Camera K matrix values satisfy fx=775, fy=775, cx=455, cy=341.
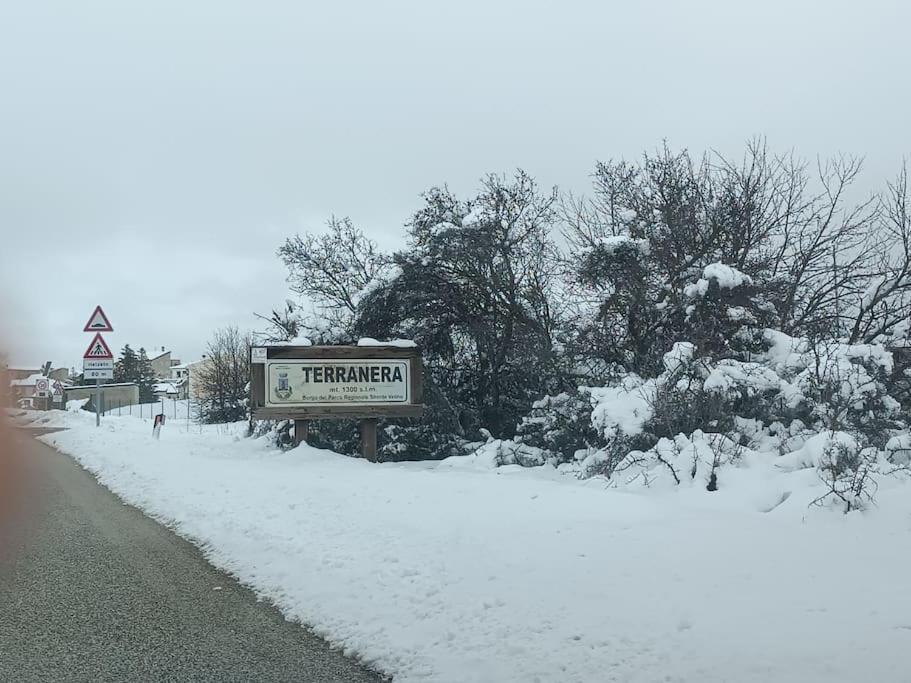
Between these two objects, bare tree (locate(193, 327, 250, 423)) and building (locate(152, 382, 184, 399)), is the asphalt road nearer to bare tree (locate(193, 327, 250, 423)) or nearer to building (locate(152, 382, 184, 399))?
bare tree (locate(193, 327, 250, 423))

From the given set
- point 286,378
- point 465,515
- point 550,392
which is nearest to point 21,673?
point 465,515

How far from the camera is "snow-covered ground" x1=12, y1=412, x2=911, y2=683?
407cm

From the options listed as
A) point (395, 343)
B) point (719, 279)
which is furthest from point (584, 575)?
point (395, 343)

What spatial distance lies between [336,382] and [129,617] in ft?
29.7

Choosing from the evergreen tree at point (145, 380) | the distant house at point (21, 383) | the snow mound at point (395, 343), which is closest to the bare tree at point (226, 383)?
the evergreen tree at point (145, 380)

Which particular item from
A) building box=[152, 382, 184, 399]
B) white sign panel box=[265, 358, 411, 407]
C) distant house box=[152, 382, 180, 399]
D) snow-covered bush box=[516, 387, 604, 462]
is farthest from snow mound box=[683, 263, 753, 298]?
distant house box=[152, 382, 180, 399]

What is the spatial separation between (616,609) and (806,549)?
1713 mm

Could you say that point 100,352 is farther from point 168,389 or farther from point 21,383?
point 168,389

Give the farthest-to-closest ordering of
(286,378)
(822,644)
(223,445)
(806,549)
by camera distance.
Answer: (223,445) → (286,378) → (806,549) → (822,644)

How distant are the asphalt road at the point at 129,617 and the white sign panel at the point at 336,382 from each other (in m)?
6.32

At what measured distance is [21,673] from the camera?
165 inches

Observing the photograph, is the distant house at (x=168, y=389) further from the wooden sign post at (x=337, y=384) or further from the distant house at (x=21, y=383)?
the distant house at (x=21, y=383)

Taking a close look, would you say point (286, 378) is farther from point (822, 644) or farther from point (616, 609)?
point (822, 644)

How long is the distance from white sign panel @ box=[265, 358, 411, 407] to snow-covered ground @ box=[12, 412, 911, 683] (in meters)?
4.63
